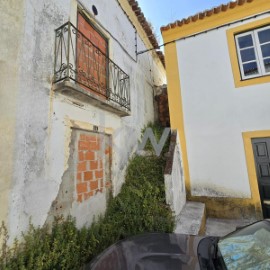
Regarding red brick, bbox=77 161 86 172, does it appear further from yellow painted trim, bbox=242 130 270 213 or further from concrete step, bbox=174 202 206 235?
yellow painted trim, bbox=242 130 270 213

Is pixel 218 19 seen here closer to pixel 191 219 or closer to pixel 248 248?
pixel 191 219

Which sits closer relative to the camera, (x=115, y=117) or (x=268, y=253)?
(x=268, y=253)

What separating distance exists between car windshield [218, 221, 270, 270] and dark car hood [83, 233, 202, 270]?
295 millimetres

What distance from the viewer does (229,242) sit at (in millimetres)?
1938

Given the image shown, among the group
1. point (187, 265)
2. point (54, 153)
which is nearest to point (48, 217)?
point (54, 153)

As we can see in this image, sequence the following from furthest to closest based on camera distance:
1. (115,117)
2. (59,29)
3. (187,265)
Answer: (115,117)
(59,29)
(187,265)

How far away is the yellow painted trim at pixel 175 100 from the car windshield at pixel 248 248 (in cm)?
339

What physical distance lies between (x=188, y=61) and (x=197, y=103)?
1405 mm

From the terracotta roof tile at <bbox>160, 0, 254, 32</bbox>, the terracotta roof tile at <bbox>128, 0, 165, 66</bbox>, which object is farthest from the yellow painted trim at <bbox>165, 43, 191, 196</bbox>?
the terracotta roof tile at <bbox>128, 0, 165, 66</bbox>

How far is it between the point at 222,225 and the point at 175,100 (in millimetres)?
3594

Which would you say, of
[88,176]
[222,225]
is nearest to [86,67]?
[88,176]

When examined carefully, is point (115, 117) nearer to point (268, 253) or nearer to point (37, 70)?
point (37, 70)

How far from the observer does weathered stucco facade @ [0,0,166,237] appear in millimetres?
2328

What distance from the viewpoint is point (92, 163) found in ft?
12.4
